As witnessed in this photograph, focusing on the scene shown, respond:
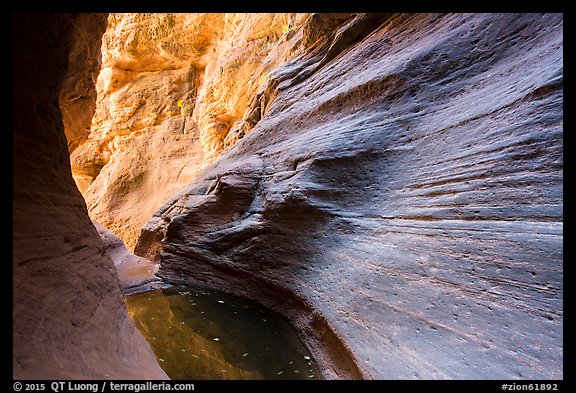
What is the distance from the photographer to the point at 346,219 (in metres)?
4.14

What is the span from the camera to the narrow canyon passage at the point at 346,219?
85.4 inches

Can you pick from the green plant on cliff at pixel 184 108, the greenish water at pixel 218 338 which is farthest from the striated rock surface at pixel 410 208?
the green plant on cliff at pixel 184 108

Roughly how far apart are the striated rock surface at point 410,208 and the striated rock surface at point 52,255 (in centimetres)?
214

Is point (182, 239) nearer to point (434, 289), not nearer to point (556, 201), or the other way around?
point (434, 289)

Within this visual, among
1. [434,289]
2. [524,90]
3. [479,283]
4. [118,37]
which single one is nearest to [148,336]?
[434,289]

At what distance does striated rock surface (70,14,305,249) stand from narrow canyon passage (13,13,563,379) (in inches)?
308

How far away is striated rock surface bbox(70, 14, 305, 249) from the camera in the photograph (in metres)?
13.9

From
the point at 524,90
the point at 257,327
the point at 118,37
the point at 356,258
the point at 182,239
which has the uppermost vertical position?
the point at 118,37

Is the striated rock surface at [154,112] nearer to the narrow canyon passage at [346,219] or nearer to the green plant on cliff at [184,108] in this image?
the green plant on cliff at [184,108]

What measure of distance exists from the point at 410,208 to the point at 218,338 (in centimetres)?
299

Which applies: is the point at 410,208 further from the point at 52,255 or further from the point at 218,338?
the point at 52,255

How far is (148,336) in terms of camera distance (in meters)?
3.78
